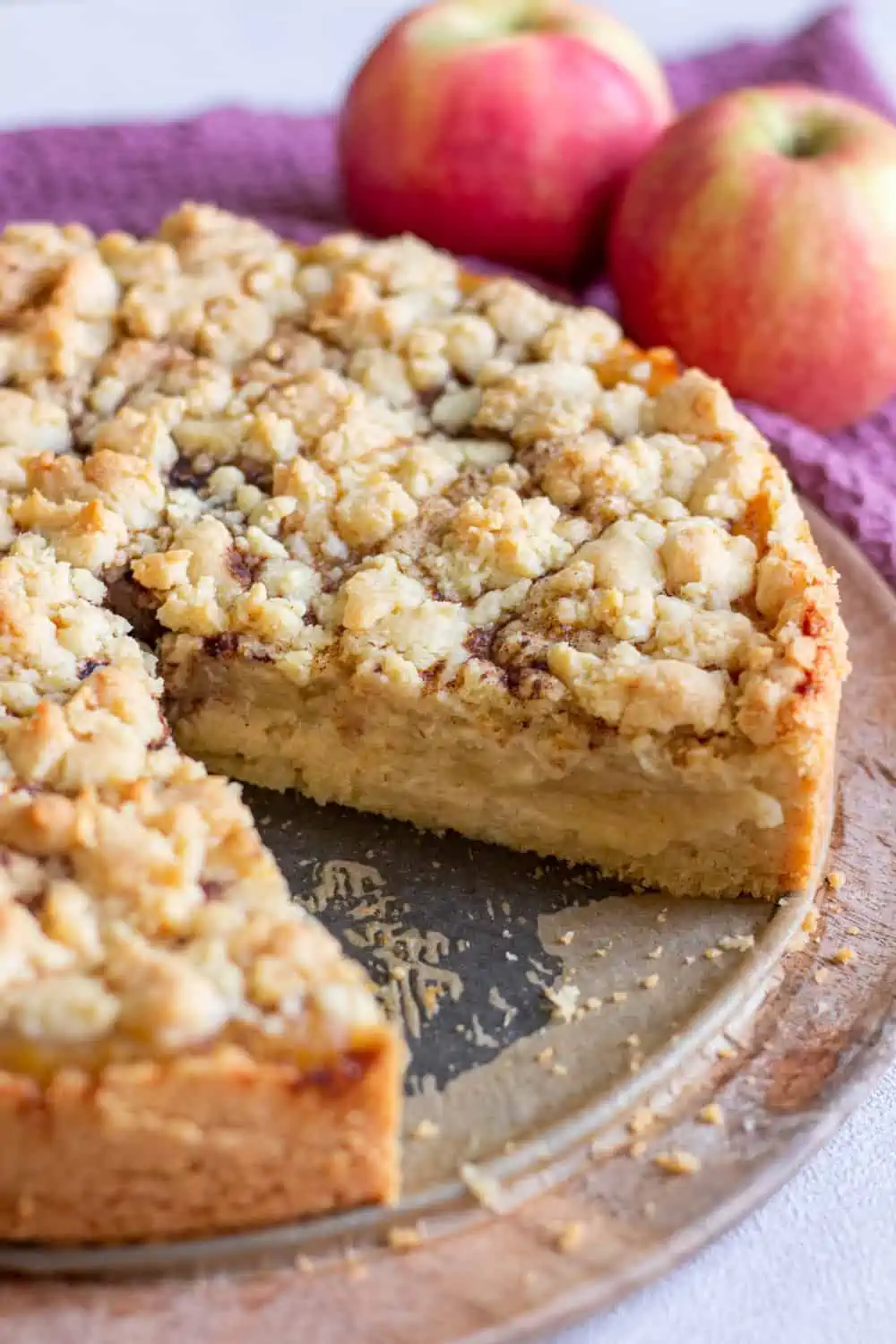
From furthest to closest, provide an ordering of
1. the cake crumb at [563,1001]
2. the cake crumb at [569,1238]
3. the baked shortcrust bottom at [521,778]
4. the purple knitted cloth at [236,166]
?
1. the purple knitted cloth at [236,166]
2. the baked shortcrust bottom at [521,778]
3. the cake crumb at [563,1001]
4. the cake crumb at [569,1238]

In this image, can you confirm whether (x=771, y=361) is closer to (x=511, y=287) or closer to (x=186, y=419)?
(x=511, y=287)

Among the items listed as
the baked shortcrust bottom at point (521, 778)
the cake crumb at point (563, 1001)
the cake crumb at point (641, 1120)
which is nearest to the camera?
the cake crumb at point (641, 1120)

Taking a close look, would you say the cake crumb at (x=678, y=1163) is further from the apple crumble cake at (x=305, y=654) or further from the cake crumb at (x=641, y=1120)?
the apple crumble cake at (x=305, y=654)

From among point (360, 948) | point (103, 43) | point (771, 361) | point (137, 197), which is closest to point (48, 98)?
point (103, 43)

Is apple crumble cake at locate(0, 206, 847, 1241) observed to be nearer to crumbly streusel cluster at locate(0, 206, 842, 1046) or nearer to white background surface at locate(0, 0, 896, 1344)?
crumbly streusel cluster at locate(0, 206, 842, 1046)

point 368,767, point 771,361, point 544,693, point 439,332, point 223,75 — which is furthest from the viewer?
point 223,75

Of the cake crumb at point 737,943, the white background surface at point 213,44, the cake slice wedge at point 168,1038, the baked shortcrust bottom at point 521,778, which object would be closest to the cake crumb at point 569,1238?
the cake slice wedge at point 168,1038
